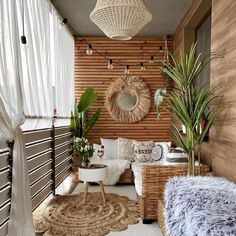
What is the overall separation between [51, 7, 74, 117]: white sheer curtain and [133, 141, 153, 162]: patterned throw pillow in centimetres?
145

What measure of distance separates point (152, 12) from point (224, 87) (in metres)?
2.28

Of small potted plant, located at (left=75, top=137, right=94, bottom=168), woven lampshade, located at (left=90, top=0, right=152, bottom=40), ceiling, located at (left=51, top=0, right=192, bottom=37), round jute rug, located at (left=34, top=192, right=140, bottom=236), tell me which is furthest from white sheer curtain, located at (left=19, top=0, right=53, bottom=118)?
round jute rug, located at (left=34, top=192, right=140, bottom=236)

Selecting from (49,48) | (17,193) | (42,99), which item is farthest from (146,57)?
(17,193)

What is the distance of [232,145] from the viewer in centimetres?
238

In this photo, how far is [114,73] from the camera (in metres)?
5.70

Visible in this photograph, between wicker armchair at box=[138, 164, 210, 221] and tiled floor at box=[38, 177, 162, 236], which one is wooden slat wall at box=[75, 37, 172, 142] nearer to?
tiled floor at box=[38, 177, 162, 236]

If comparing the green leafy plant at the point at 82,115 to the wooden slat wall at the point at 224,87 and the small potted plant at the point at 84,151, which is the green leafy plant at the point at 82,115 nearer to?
the small potted plant at the point at 84,151

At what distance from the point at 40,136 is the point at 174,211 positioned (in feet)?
6.42

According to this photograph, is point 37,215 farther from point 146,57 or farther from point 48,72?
point 146,57

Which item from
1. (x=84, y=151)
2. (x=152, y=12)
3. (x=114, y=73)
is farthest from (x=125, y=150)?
(x=152, y=12)

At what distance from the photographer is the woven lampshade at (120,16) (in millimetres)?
2109

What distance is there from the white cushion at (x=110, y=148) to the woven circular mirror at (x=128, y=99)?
0.59 metres

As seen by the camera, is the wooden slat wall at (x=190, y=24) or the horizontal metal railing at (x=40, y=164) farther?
the wooden slat wall at (x=190, y=24)

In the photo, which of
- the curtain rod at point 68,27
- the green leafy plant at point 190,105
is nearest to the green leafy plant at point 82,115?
the curtain rod at point 68,27
